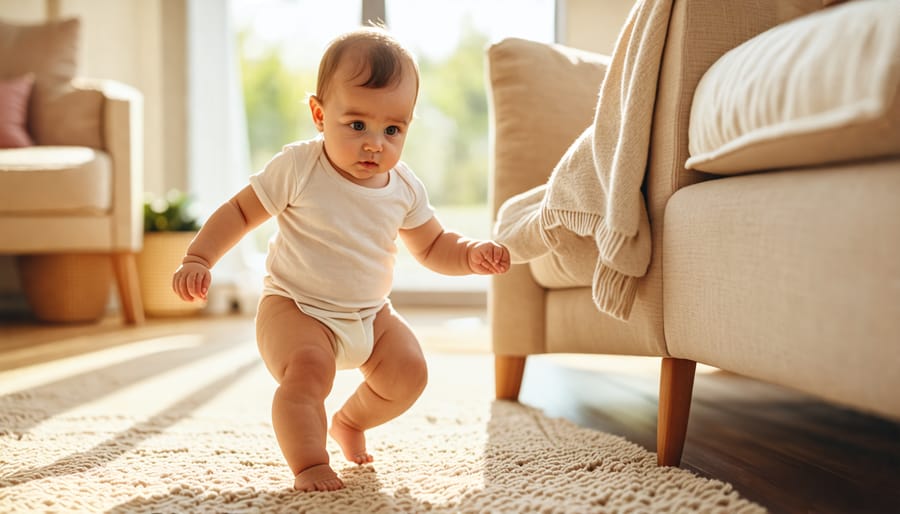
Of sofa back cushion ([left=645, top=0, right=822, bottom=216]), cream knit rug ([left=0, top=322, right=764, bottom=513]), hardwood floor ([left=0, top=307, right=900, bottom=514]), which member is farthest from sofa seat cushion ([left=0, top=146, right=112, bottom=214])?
sofa back cushion ([left=645, top=0, right=822, bottom=216])

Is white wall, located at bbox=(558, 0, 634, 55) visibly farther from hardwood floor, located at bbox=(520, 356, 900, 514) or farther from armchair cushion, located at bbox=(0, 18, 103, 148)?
armchair cushion, located at bbox=(0, 18, 103, 148)

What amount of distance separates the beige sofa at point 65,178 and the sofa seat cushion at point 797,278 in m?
2.18

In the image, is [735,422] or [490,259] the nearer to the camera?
[490,259]

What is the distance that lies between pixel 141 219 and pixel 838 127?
256cm

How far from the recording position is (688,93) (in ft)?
2.95

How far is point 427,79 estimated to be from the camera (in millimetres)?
3727

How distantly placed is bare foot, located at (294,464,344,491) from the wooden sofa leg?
0.39 meters

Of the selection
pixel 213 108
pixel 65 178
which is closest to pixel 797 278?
pixel 65 178

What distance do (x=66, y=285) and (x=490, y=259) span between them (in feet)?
7.15

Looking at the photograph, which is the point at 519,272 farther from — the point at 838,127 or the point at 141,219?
the point at 141,219

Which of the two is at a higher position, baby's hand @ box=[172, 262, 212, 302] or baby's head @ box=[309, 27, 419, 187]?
baby's head @ box=[309, 27, 419, 187]

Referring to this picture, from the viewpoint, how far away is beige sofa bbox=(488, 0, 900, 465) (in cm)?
60

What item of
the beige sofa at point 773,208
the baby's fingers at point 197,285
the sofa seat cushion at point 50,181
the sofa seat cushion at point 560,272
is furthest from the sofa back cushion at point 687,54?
the sofa seat cushion at point 50,181

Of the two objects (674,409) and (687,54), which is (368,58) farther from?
(674,409)
